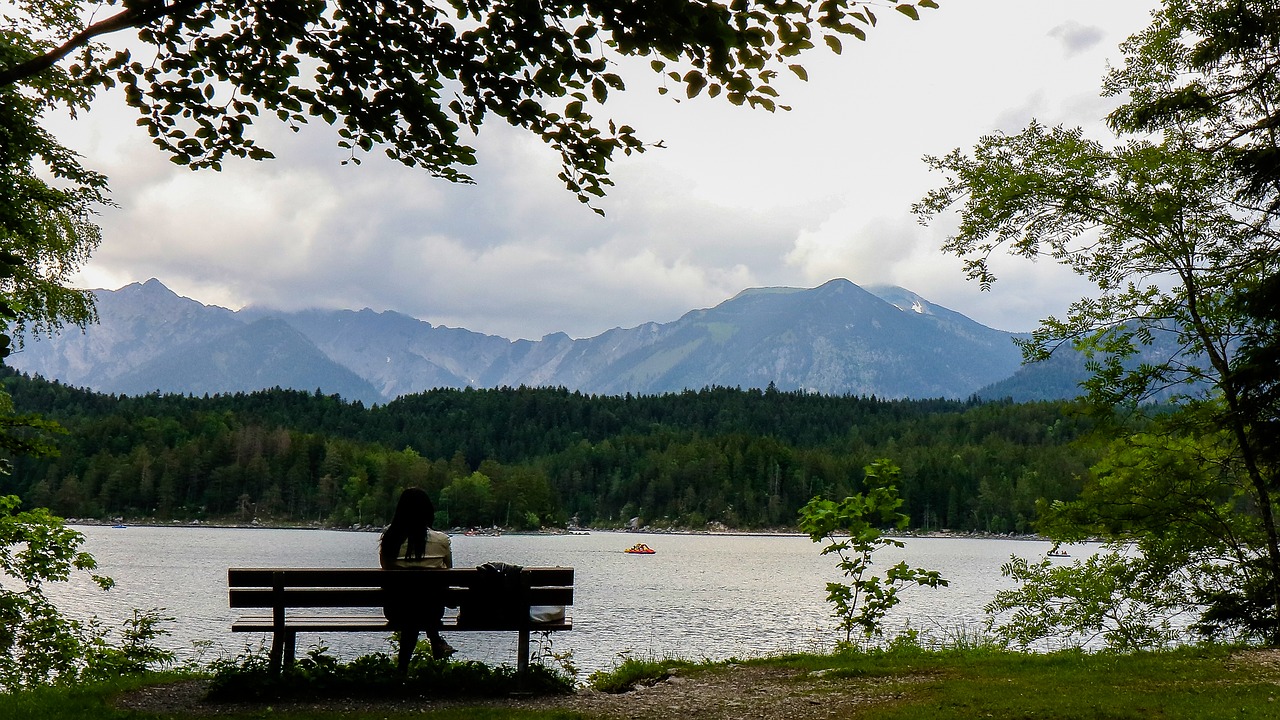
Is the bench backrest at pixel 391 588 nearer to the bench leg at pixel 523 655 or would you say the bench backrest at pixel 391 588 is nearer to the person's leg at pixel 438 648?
the bench leg at pixel 523 655

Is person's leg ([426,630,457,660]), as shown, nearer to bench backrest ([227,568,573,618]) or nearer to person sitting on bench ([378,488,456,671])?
person sitting on bench ([378,488,456,671])

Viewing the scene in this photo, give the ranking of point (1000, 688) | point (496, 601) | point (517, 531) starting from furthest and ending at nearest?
point (517, 531), point (496, 601), point (1000, 688)

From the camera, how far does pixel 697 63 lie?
7684 millimetres

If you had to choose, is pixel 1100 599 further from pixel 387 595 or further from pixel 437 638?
pixel 387 595

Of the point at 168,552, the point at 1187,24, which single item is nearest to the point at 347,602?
the point at 1187,24

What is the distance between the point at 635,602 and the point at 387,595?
4003 centimetres

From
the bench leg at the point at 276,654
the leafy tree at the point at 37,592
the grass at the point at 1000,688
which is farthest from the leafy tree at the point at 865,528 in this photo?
the leafy tree at the point at 37,592

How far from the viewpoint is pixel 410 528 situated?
1200 centimetres

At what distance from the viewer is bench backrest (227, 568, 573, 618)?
35.8 feet

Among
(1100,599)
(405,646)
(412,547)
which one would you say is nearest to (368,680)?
(405,646)

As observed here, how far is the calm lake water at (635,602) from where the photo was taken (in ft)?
107

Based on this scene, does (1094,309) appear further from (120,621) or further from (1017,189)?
(120,621)

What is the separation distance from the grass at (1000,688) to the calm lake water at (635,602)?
3923 mm

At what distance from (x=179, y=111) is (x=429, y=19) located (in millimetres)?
2542
